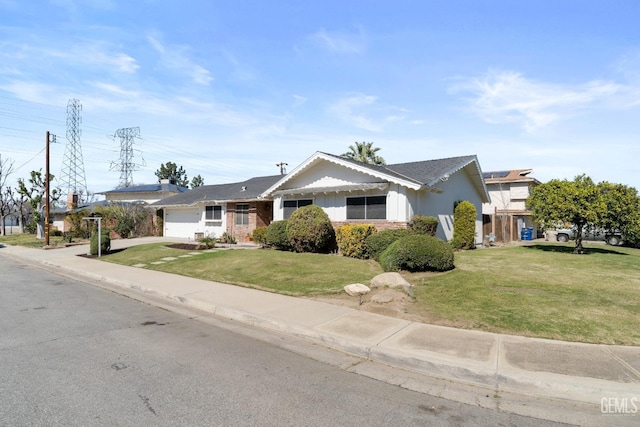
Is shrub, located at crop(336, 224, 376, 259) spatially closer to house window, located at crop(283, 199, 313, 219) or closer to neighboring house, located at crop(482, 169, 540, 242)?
house window, located at crop(283, 199, 313, 219)

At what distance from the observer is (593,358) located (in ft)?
15.6

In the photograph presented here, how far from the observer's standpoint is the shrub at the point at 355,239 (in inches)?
587

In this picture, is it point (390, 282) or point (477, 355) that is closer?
point (477, 355)

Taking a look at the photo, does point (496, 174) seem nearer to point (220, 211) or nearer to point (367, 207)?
point (367, 207)

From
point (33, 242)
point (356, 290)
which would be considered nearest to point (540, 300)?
point (356, 290)

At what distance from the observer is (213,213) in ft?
86.6

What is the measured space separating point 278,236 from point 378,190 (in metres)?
5.23

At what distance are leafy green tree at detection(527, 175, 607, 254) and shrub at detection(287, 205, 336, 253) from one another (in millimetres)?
8892

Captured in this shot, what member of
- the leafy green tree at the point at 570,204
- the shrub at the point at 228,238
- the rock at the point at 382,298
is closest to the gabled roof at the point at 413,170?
the leafy green tree at the point at 570,204

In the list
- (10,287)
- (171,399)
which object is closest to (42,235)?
(10,287)

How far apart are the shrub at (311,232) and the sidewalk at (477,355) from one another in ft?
→ 25.5

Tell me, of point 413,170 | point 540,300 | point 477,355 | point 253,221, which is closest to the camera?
point 477,355

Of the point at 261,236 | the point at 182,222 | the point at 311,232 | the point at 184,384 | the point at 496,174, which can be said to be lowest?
the point at 184,384

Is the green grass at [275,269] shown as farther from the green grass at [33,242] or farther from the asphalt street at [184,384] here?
the green grass at [33,242]
